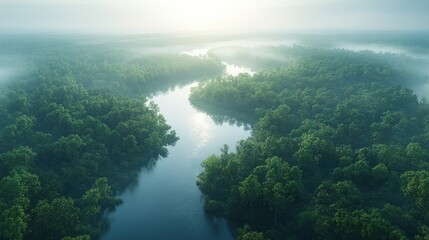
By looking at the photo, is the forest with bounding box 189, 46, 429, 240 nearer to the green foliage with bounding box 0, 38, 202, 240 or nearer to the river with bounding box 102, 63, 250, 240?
the river with bounding box 102, 63, 250, 240

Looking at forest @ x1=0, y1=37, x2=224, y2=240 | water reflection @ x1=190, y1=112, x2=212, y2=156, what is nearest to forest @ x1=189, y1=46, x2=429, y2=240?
water reflection @ x1=190, y1=112, x2=212, y2=156

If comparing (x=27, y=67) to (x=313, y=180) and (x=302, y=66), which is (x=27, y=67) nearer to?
(x=302, y=66)

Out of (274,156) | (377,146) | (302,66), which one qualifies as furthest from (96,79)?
(377,146)

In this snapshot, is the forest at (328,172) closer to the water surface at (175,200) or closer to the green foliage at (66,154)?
the water surface at (175,200)

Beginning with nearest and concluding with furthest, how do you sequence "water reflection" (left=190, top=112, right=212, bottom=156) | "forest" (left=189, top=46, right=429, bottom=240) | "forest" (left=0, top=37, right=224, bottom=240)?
"forest" (left=0, top=37, right=224, bottom=240) → "forest" (left=189, top=46, right=429, bottom=240) → "water reflection" (left=190, top=112, right=212, bottom=156)

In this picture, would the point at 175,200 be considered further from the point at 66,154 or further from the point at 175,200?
the point at 66,154

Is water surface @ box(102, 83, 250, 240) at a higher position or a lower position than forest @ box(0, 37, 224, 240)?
lower

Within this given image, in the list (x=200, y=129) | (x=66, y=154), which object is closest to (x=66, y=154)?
(x=66, y=154)
